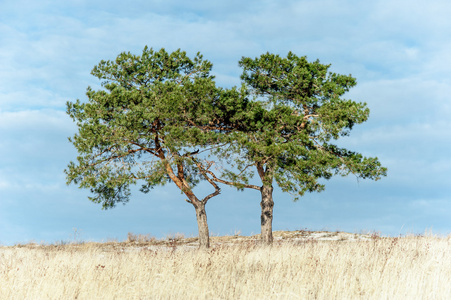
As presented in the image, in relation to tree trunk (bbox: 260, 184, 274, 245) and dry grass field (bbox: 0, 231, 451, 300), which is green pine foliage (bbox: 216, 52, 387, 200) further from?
dry grass field (bbox: 0, 231, 451, 300)

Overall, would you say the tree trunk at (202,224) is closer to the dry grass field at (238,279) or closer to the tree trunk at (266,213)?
the tree trunk at (266,213)

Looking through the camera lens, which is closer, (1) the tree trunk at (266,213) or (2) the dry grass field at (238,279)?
(2) the dry grass field at (238,279)

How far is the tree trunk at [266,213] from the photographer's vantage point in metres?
23.1

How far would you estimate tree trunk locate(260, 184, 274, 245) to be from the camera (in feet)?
75.7

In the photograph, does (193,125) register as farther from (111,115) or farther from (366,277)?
(366,277)

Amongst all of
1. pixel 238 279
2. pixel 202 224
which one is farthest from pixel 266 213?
pixel 238 279

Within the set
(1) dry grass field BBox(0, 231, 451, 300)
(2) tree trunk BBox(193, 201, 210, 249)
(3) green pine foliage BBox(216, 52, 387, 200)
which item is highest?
(3) green pine foliage BBox(216, 52, 387, 200)

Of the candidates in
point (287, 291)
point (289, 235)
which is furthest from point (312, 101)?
point (287, 291)

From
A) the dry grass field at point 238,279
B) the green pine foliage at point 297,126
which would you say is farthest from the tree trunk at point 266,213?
the dry grass field at point 238,279

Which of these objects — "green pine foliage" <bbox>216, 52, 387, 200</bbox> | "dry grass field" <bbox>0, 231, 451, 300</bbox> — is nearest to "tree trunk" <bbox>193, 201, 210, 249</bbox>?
"green pine foliage" <bbox>216, 52, 387, 200</bbox>

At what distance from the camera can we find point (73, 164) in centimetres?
2230

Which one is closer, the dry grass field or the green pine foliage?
the dry grass field

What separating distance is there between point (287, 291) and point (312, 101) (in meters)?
14.9

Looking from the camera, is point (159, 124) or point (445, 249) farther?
point (159, 124)
